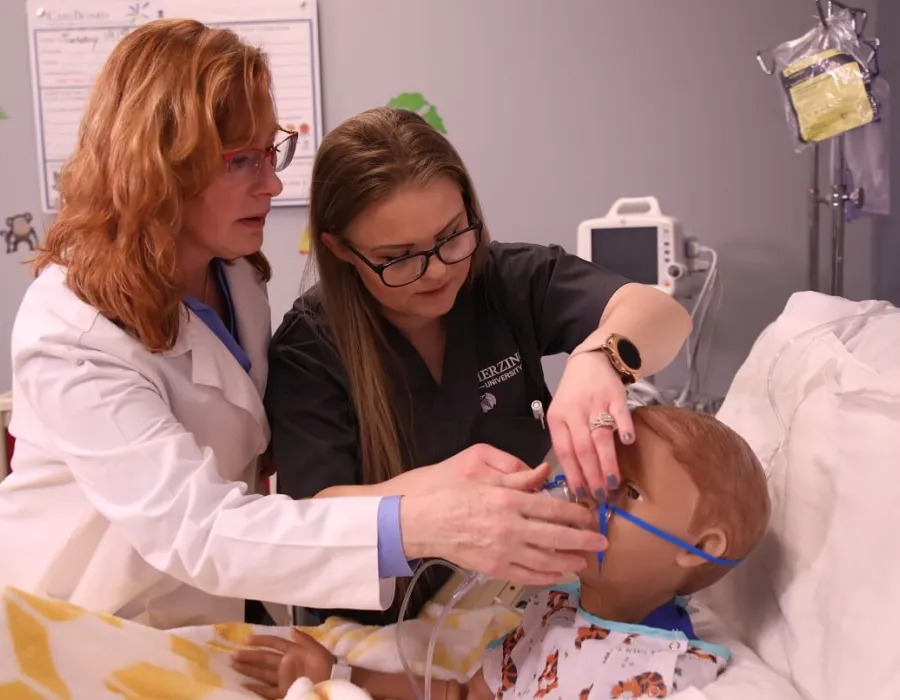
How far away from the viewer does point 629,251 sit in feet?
8.25

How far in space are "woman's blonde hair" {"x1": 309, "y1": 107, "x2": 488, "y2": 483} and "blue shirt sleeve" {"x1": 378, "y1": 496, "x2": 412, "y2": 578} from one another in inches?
13.7

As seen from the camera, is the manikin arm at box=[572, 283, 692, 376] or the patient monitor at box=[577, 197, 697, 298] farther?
the patient monitor at box=[577, 197, 697, 298]

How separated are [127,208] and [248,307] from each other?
34 cm

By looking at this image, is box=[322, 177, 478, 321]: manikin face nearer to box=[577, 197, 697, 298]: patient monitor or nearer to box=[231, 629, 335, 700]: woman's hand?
box=[231, 629, 335, 700]: woman's hand

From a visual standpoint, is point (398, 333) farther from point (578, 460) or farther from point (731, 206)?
point (731, 206)

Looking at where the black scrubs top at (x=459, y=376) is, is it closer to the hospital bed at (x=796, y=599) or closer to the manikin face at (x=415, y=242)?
the manikin face at (x=415, y=242)

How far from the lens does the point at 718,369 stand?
291 centimetres

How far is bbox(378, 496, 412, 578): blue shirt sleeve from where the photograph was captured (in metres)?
1.04

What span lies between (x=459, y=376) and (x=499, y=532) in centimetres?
55

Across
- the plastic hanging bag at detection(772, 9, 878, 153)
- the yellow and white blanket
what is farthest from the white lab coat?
the plastic hanging bag at detection(772, 9, 878, 153)

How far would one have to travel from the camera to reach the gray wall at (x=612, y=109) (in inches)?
110

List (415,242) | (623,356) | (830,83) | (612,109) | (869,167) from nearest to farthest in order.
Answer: (623,356) → (415,242) → (830,83) → (869,167) → (612,109)

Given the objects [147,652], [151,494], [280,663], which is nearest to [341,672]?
[280,663]

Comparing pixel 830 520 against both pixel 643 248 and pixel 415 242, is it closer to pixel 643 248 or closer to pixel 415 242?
pixel 415 242
